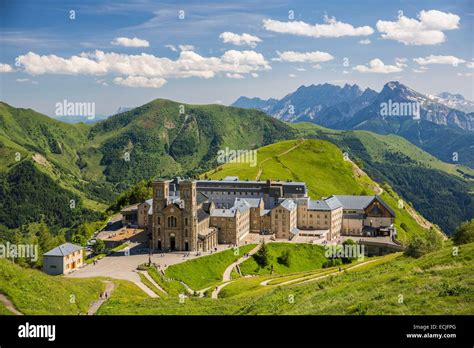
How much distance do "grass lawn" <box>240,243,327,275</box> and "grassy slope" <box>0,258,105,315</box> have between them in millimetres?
50323

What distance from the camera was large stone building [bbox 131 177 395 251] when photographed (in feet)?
338

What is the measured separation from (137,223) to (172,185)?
20.0 meters

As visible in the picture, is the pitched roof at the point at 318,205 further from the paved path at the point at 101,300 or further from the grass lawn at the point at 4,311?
the grass lawn at the point at 4,311

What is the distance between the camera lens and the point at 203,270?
91.9m

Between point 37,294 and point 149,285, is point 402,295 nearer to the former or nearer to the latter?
point 37,294

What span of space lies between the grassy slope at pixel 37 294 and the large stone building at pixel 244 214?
51400mm

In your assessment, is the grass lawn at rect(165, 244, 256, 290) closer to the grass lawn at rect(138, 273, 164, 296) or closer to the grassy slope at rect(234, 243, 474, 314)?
the grass lawn at rect(138, 273, 164, 296)

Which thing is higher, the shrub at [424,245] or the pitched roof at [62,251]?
the shrub at [424,245]

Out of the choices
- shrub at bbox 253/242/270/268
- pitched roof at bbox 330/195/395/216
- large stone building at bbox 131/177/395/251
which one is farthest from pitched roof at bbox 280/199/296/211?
shrub at bbox 253/242/270/268

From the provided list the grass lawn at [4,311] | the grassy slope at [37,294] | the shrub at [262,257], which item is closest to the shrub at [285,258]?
the shrub at [262,257]

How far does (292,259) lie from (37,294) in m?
72.5

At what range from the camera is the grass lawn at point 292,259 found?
9819 centimetres
